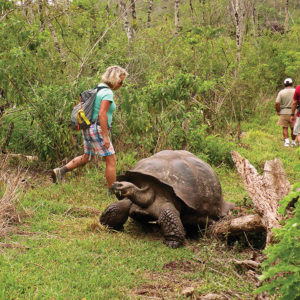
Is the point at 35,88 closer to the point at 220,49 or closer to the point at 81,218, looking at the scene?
the point at 81,218

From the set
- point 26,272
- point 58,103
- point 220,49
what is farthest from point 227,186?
point 220,49

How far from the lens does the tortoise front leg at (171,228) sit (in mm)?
4434

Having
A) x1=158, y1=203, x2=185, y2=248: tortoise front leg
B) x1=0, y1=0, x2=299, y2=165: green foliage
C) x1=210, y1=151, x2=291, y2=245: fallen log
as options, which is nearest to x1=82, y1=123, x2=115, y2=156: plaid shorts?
x1=0, y1=0, x2=299, y2=165: green foliage

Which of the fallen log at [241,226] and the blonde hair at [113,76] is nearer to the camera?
the fallen log at [241,226]

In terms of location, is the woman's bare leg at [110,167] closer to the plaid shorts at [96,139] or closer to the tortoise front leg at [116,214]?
the plaid shorts at [96,139]

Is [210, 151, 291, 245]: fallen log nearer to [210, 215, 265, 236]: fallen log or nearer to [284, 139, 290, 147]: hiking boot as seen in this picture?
[210, 215, 265, 236]: fallen log

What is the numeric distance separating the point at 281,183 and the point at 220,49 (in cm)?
946

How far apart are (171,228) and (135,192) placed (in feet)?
1.85

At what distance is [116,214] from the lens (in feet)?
15.5

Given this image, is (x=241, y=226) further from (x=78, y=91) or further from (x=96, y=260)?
(x=78, y=91)

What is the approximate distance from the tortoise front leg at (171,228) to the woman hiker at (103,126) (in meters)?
1.83

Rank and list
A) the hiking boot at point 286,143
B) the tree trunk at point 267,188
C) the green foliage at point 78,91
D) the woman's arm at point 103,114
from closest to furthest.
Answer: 1. the tree trunk at point 267,188
2. the woman's arm at point 103,114
3. the green foliage at point 78,91
4. the hiking boot at point 286,143

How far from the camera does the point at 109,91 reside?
19.2 feet

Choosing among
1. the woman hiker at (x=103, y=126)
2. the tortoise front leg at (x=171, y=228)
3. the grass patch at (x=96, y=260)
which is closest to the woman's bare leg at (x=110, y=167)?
the woman hiker at (x=103, y=126)
